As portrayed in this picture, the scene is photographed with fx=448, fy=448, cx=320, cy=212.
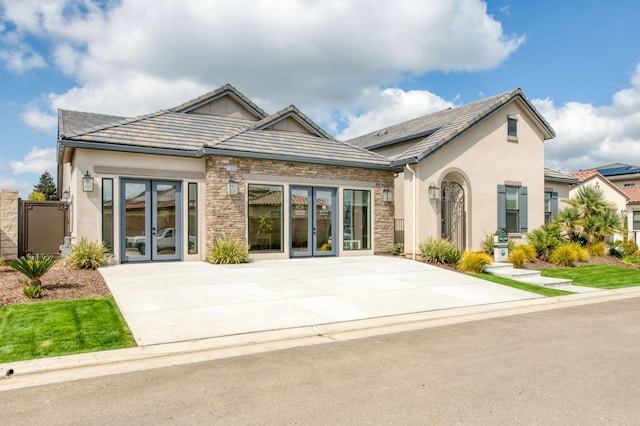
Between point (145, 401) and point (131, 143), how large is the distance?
1087 cm

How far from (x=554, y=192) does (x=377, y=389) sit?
20.6m

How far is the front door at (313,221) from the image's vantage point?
15.9m

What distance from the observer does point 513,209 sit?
1908 centimetres

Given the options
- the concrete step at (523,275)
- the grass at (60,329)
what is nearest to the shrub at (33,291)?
the grass at (60,329)

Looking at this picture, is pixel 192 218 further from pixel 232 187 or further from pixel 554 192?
pixel 554 192

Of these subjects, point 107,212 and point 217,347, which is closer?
point 217,347

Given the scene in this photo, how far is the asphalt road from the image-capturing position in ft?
13.8

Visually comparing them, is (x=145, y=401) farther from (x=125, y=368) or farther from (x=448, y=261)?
(x=448, y=261)

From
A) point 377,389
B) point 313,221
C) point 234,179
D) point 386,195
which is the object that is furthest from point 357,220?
point 377,389

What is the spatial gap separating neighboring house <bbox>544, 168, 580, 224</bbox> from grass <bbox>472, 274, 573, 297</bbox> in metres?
9.78

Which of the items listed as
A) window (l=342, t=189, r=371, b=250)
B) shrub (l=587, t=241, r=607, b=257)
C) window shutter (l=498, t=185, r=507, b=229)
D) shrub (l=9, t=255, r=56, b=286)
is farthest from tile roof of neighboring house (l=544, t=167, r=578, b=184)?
shrub (l=9, t=255, r=56, b=286)

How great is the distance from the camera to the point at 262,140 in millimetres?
16016

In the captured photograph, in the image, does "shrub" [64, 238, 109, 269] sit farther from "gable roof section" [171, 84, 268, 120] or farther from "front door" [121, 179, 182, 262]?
"gable roof section" [171, 84, 268, 120]

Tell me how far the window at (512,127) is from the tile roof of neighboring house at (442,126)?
Result: 77 cm
